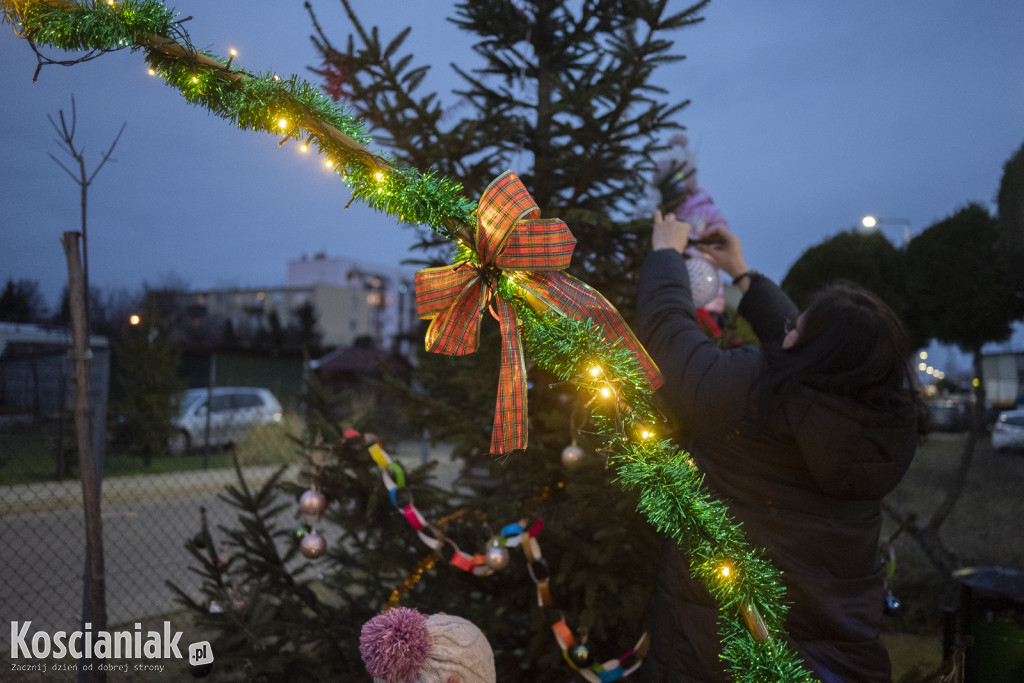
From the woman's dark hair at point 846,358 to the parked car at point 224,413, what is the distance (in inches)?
453

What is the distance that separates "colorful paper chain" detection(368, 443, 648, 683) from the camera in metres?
2.14

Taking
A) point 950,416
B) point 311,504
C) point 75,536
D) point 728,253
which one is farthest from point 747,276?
point 950,416

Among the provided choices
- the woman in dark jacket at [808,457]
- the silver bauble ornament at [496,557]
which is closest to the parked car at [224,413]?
the silver bauble ornament at [496,557]

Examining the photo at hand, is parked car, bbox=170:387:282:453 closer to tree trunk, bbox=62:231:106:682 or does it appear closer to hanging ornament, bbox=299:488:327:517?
tree trunk, bbox=62:231:106:682

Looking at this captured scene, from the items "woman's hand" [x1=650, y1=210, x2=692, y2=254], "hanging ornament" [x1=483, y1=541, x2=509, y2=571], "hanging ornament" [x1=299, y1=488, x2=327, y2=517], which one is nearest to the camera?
"woman's hand" [x1=650, y1=210, x2=692, y2=254]

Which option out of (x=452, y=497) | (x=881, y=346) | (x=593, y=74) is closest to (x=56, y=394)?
(x=452, y=497)

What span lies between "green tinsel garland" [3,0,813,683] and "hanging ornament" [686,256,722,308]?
1556mm

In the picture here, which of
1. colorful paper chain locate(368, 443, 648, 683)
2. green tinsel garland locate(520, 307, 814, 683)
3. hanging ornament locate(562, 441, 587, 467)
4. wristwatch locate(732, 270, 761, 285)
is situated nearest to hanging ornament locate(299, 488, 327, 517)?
colorful paper chain locate(368, 443, 648, 683)

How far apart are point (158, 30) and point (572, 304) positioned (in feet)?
2.84

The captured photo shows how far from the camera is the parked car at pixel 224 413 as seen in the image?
13397 millimetres

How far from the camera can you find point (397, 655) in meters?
1.46

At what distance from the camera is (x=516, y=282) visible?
1.05m

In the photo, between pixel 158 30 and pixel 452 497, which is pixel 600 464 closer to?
pixel 452 497

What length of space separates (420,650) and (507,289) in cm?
97
